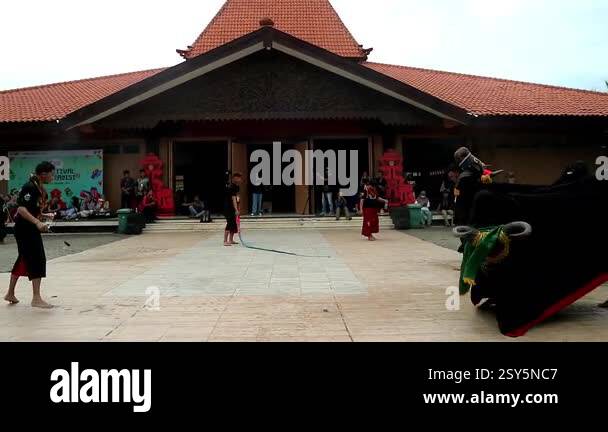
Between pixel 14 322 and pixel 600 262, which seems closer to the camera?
pixel 600 262

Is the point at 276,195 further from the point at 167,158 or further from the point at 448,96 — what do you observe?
the point at 448,96

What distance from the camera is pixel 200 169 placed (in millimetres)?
19688

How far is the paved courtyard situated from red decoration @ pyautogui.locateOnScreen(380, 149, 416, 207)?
6790 millimetres

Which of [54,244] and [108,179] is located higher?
[108,179]

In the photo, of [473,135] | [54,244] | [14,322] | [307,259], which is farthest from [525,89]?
[14,322]

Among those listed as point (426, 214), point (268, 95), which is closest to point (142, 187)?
point (268, 95)

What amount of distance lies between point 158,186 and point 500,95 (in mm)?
12445

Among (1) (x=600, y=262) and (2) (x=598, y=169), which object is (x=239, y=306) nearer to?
(1) (x=600, y=262)

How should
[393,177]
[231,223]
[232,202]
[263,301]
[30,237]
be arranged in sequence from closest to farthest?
[30,237]
[263,301]
[232,202]
[231,223]
[393,177]

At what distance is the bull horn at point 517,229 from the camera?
4.56 meters

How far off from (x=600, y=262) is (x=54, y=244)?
12469mm

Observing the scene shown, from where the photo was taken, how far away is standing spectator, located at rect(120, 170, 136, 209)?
1733cm

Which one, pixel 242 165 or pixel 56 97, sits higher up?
pixel 56 97
